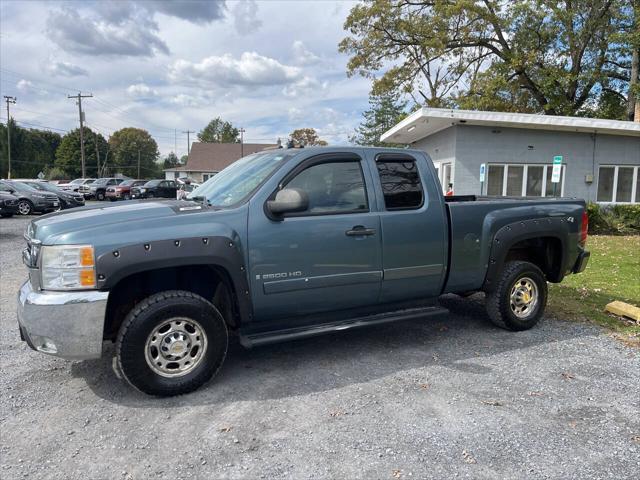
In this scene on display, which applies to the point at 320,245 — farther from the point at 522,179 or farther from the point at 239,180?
the point at 522,179

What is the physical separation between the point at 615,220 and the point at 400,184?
1383 cm

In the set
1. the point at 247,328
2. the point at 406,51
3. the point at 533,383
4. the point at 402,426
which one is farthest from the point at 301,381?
the point at 406,51

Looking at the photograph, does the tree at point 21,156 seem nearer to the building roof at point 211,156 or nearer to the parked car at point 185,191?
the building roof at point 211,156

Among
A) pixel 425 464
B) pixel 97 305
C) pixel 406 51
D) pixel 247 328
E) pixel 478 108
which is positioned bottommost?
pixel 425 464

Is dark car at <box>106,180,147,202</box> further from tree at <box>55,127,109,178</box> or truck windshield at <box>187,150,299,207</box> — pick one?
tree at <box>55,127,109,178</box>

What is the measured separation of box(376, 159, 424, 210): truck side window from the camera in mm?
4562

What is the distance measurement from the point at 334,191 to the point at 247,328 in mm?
1434

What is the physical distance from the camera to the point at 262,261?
3.89 meters

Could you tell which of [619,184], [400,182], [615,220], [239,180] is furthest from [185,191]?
[619,184]

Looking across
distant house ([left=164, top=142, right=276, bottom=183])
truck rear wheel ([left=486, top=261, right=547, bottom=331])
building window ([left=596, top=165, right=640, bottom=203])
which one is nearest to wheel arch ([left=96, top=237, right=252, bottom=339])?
truck rear wheel ([left=486, top=261, right=547, bottom=331])

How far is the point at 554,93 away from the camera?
23.5m

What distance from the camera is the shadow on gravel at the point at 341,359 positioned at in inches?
151

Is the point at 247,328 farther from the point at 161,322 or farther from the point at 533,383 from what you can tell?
the point at 533,383

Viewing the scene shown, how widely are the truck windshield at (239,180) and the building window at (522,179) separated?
42.7ft
